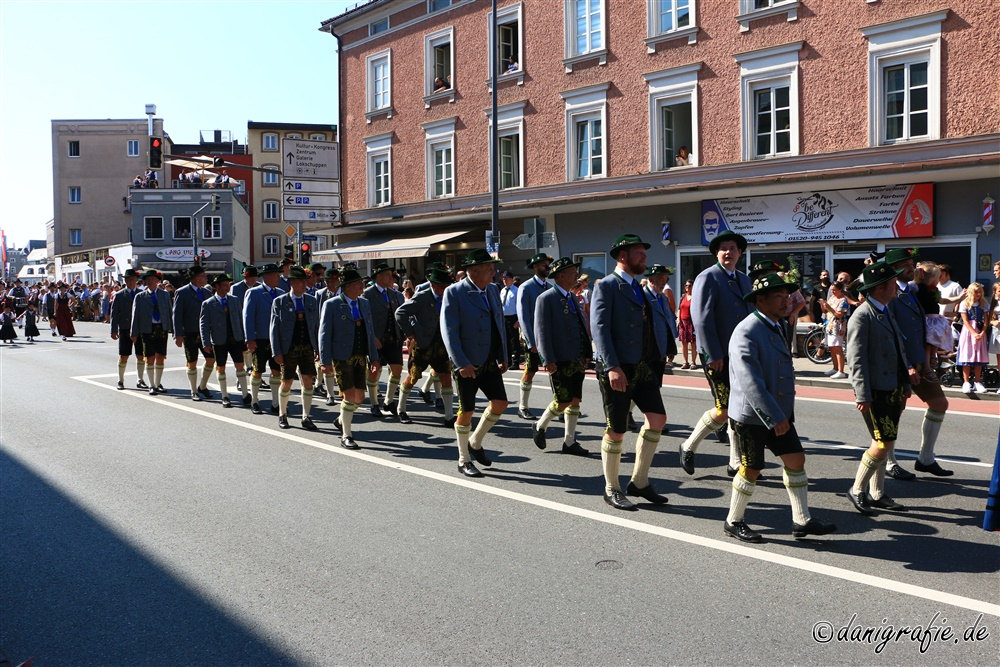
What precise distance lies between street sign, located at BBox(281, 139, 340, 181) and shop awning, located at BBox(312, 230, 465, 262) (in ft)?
9.09

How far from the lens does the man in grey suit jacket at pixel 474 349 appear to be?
748cm

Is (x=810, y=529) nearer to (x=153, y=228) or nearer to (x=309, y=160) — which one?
(x=309, y=160)

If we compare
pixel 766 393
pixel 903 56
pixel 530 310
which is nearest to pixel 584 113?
pixel 903 56

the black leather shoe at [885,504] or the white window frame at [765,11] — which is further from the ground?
the white window frame at [765,11]

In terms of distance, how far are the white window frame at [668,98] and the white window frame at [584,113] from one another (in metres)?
1.47

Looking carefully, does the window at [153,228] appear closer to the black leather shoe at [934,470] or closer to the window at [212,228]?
the window at [212,228]

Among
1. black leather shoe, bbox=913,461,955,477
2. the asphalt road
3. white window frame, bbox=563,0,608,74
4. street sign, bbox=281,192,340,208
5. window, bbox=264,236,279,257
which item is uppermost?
white window frame, bbox=563,0,608,74

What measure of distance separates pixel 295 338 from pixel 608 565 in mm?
6334

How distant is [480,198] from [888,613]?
919 inches

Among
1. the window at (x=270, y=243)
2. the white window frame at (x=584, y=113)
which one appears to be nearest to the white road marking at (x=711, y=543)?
the white window frame at (x=584, y=113)

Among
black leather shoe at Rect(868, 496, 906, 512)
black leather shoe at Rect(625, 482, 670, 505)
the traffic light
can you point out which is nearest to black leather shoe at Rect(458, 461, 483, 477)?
black leather shoe at Rect(625, 482, 670, 505)

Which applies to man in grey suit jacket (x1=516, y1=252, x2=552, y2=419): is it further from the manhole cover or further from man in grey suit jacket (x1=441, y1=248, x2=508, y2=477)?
the manhole cover

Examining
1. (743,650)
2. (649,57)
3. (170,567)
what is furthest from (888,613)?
(649,57)

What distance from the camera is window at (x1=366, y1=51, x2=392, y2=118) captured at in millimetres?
30312
